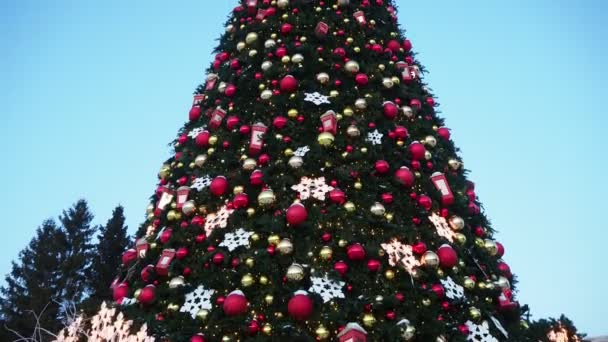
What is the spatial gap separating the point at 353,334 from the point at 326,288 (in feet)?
1.72

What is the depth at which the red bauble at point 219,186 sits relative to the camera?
386 cm

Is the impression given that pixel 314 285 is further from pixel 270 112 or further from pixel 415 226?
pixel 270 112

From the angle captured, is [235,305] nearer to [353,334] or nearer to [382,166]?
[353,334]

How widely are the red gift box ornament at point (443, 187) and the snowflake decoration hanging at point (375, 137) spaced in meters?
0.64

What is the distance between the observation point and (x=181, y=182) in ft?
14.3

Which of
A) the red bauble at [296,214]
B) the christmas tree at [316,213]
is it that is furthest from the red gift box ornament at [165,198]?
the red bauble at [296,214]

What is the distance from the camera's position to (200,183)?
4129 mm

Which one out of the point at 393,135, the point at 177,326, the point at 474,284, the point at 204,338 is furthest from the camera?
the point at 393,135

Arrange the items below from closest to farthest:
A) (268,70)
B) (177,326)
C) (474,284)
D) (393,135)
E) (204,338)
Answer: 1. (204,338)
2. (177,326)
3. (474,284)
4. (393,135)
5. (268,70)

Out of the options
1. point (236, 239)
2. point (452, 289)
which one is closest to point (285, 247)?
point (236, 239)

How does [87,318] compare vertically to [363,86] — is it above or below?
below

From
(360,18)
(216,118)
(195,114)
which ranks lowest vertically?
(216,118)

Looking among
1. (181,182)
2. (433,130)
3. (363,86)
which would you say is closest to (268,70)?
(363,86)

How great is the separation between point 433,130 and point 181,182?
112 inches
